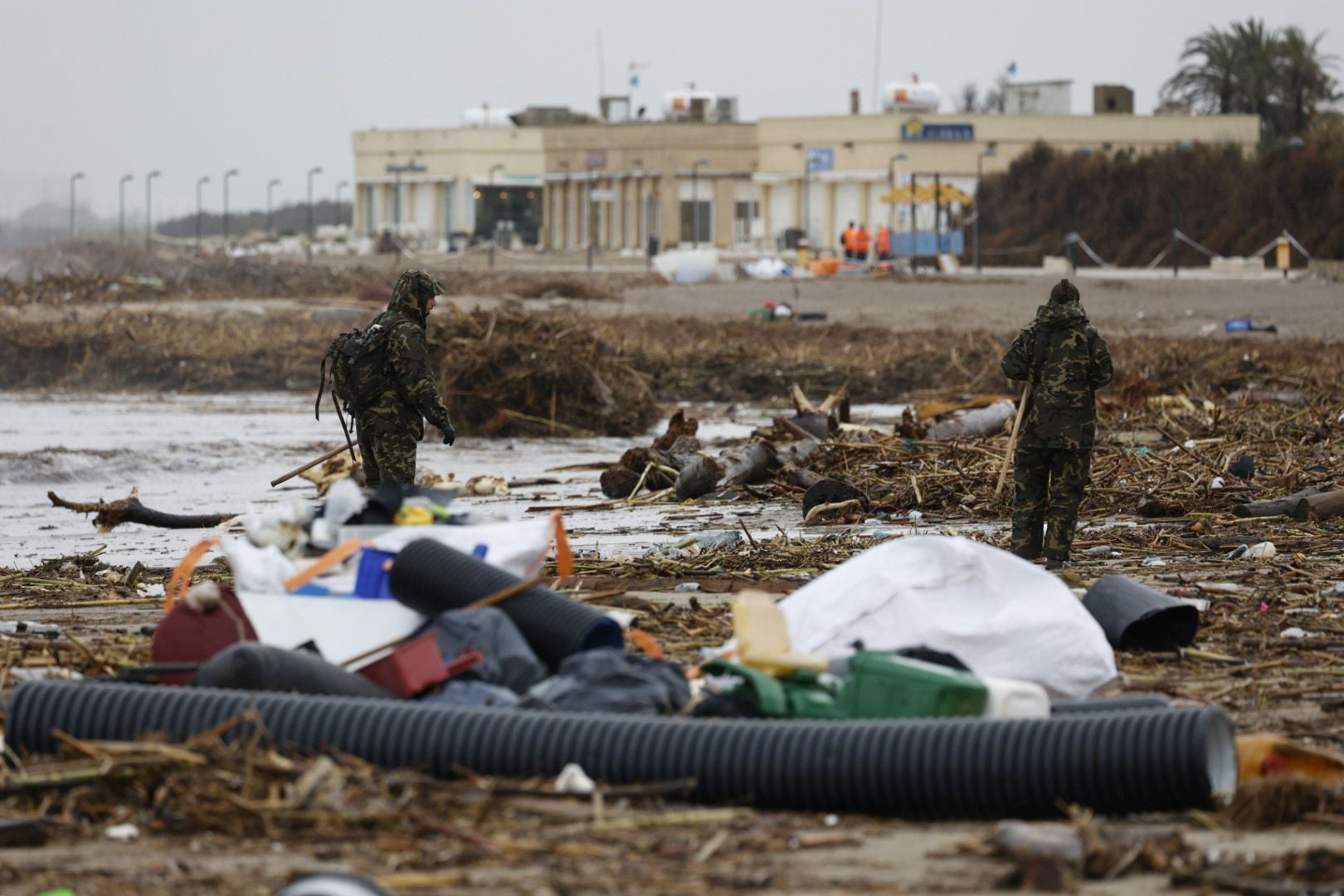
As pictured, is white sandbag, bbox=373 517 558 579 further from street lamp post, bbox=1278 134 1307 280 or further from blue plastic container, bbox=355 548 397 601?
street lamp post, bbox=1278 134 1307 280

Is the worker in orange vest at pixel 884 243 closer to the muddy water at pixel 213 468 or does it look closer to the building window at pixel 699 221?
the building window at pixel 699 221

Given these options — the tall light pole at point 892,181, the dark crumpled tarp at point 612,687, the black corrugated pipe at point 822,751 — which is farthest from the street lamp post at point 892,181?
the black corrugated pipe at point 822,751

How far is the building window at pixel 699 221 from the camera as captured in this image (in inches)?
3221

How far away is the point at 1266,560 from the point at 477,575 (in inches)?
225

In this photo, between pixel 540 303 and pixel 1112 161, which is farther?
pixel 1112 161

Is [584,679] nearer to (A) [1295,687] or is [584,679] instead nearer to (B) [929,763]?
(B) [929,763]

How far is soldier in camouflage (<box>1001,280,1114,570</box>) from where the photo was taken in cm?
1083

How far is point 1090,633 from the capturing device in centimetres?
695

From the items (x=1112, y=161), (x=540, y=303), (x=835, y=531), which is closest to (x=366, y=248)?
(x=1112, y=161)

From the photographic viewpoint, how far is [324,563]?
22.6 feet

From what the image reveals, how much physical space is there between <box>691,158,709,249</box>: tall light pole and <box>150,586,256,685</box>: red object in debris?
67.9m

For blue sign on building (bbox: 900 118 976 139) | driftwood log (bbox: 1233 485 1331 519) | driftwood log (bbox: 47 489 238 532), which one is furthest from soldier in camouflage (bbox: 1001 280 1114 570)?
blue sign on building (bbox: 900 118 976 139)

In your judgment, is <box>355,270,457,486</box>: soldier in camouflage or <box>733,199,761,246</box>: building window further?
<box>733,199,761,246</box>: building window

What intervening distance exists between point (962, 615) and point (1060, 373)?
4.17 meters
